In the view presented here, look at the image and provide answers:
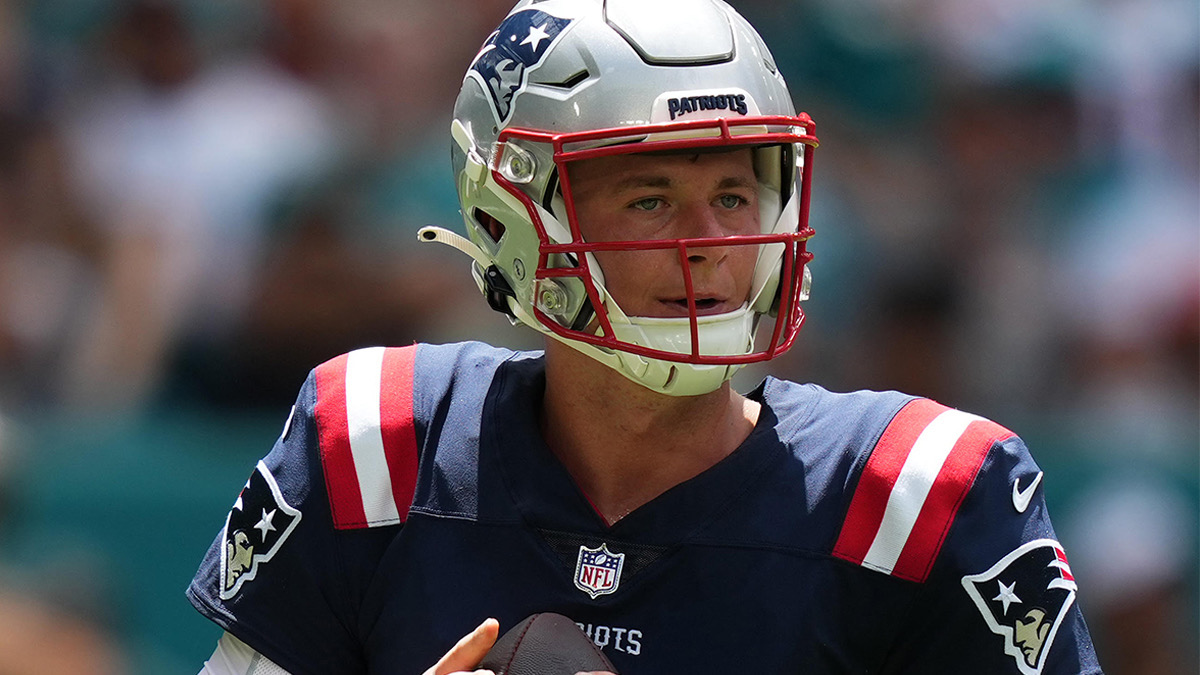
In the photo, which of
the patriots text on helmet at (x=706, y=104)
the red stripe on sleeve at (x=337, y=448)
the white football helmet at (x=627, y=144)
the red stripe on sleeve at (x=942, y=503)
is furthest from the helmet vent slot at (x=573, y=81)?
the red stripe on sleeve at (x=942, y=503)

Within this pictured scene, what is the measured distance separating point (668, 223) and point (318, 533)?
0.61 metres

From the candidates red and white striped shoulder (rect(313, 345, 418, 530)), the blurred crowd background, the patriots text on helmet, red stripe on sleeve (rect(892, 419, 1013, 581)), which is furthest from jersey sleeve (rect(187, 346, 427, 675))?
the blurred crowd background

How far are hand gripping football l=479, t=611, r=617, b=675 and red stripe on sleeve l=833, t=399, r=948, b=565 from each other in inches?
12.6

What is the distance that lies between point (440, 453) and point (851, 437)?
529mm

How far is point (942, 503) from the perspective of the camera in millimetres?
1849

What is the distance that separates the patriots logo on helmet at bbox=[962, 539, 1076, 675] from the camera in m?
1.80

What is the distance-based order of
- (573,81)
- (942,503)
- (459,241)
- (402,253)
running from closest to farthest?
(942,503), (573,81), (459,241), (402,253)

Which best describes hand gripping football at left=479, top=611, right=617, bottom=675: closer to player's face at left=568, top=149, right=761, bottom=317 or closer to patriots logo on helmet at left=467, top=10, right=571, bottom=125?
player's face at left=568, top=149, right=761, bottom=317

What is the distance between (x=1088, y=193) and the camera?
469 centimetres

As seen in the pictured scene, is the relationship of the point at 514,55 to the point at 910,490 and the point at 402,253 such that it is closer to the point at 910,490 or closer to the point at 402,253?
the point at 910,490

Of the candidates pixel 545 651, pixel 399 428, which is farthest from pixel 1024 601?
pixel 399 428

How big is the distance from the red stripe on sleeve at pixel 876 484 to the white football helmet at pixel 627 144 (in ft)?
0.59

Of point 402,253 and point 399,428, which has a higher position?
point 399,428

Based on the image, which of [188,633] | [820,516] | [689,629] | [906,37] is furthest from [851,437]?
[906,37]
